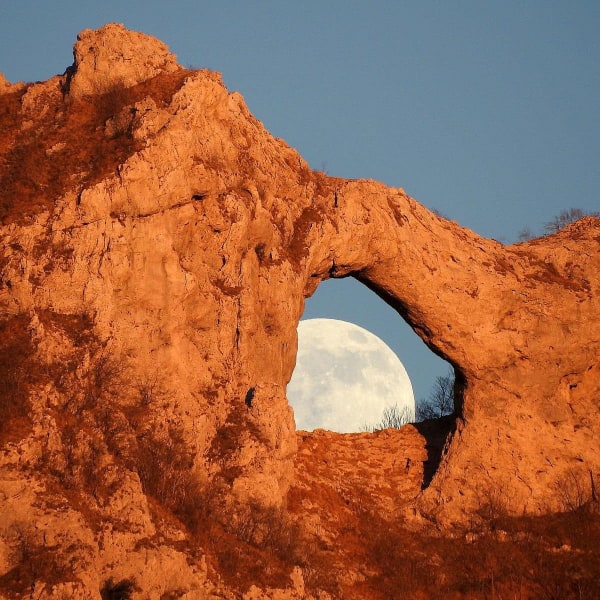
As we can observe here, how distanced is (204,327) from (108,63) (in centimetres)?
623

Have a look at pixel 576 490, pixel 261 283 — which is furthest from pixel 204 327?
pixel 576 490

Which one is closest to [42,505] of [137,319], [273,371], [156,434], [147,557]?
[147,557]

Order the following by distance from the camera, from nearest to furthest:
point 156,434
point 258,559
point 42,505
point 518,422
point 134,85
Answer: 1. point 42,505
2. point 258,559
3. point 156,434
4. point 134,85
5. point 518,422

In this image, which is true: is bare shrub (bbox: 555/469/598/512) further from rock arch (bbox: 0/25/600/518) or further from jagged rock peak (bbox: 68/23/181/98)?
jagged rock peak (bbox: 68/23/181/98)

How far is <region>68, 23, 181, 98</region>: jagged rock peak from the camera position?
24.5 metres

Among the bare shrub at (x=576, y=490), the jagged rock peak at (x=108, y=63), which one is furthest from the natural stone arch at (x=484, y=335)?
the jagged rock peak at (x=108, y=63)

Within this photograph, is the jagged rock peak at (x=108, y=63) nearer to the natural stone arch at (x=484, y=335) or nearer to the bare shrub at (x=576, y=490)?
the natural stone arch at (x=484, y=335)

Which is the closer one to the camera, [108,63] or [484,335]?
[108,63]

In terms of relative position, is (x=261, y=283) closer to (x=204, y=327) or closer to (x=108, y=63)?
(x=204, y=327)

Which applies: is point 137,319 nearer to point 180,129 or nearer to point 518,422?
point 180,129

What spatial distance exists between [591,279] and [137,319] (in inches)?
A: 468

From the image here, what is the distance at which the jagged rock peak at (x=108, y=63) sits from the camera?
24.5 m

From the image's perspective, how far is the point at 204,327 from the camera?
23125 millimetres

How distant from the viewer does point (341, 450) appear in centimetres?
2788
